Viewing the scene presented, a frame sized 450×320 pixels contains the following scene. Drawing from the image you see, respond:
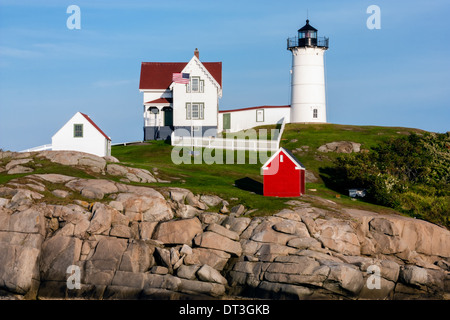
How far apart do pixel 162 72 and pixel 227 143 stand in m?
15.2

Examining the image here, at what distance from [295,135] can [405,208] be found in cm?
2136

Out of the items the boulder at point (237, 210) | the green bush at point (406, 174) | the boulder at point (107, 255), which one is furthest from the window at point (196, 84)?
the boulder at point (107, 255)

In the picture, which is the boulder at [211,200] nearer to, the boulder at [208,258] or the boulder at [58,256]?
the boulder at [208,258]

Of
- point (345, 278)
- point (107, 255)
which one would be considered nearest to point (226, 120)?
→ point (107, 255)

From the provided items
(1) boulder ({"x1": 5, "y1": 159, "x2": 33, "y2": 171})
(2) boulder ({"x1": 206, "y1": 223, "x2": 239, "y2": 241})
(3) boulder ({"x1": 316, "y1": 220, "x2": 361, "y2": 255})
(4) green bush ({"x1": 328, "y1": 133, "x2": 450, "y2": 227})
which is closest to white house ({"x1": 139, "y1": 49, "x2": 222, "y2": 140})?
(4) green bush ({"x1": 328, "y1": 133, "x2": 450, "y2": 227})

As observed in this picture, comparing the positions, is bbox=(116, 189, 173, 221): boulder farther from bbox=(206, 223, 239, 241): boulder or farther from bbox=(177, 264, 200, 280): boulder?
bbox=(177, 264, 200, 280): boulder

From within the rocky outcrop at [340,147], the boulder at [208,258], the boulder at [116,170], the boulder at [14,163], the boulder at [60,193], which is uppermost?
the rocky outcrop at [340,147]

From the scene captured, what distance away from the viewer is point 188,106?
67.6 metres

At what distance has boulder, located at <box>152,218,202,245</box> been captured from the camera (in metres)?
38.4

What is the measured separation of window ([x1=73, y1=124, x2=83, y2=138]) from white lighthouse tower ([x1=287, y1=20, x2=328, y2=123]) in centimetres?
2688

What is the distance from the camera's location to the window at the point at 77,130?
53.8 m

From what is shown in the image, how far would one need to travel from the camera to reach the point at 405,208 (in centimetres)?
4719
